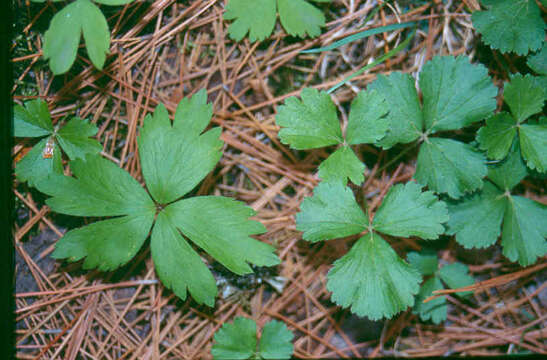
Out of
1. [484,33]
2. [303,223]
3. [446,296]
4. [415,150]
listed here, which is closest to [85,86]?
[303,223]

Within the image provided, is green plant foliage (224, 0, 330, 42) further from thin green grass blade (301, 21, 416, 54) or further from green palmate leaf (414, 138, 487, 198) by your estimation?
green palmate leaf (414, 138, 487, 198)

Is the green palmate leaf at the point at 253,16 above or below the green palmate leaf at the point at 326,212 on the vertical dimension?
above

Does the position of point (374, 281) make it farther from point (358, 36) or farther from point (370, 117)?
point (358, 36)

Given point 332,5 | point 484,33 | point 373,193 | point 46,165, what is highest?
point 332,5

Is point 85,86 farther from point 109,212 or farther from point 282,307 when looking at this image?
point 282,307

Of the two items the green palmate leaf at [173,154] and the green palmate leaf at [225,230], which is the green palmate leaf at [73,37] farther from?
the green palmate leaf at [225,230]

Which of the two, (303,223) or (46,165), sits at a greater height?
(46,165)

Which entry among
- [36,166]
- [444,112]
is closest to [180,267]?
[36,166]

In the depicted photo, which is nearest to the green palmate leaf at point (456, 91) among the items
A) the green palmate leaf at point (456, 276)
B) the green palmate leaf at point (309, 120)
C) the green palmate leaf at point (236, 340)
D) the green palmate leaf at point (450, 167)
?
the green palmate leaf at point (450, 167)

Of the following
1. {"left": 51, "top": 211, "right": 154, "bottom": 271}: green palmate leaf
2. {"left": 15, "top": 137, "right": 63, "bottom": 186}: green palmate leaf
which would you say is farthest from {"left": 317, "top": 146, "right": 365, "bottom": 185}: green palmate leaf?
{"left": 15, "top": 137, "right": 63, "bottom": 186}: green palmate leaf
